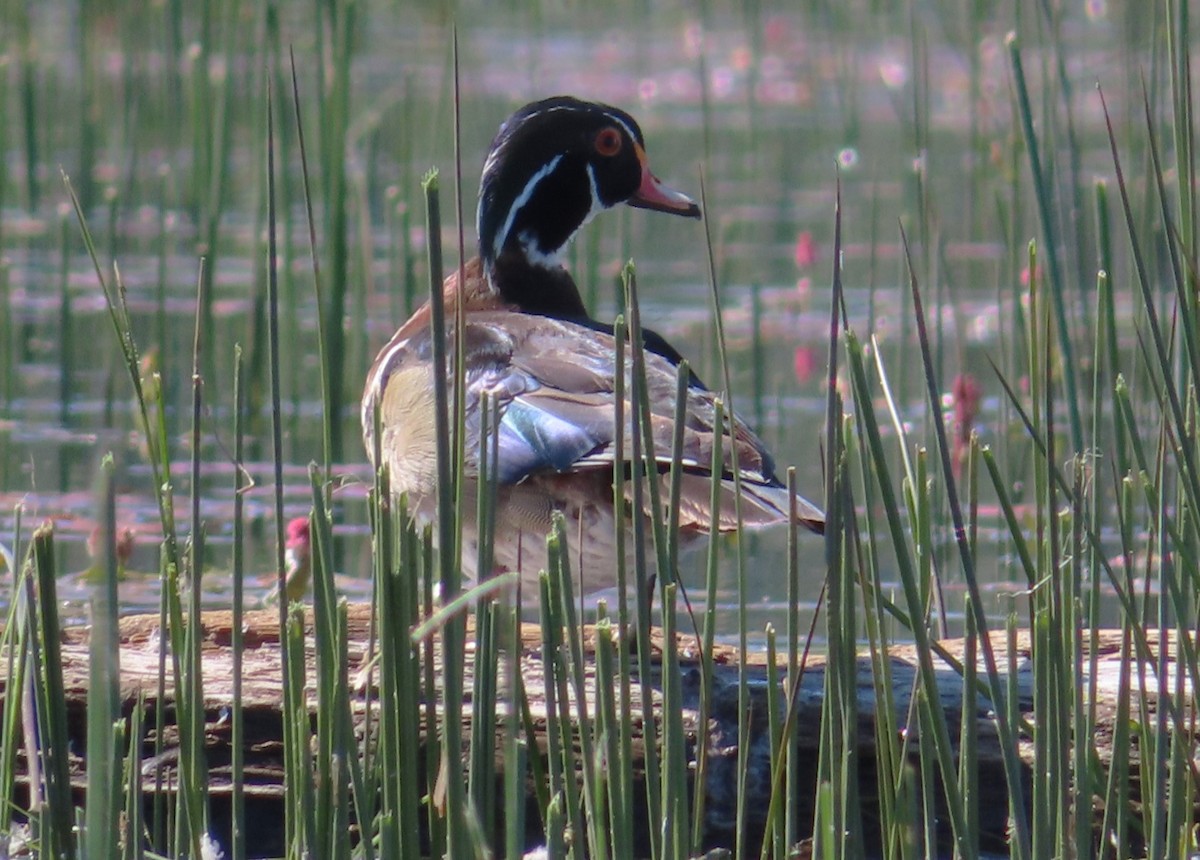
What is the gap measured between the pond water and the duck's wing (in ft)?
1.38

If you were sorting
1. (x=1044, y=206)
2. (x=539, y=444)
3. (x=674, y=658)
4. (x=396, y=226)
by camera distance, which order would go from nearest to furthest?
(x=674, y=658) → (x=1044, y=206) → (x=539, y=444) → (x=396, y=226)

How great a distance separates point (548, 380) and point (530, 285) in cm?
111

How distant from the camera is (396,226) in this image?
7371 millimetres

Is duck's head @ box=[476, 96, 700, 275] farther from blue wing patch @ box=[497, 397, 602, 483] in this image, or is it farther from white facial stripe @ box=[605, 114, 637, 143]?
blue wing patch @ box=[497, 397, 602, 483]

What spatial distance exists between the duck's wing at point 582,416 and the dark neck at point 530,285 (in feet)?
1.83

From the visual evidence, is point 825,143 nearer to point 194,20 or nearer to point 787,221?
point 787,221

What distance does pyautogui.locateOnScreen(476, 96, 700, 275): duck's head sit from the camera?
510cm

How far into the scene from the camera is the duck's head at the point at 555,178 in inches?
201

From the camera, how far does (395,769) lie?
2365 mm

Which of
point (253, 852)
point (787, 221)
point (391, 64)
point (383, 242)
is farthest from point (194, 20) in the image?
point (253, 852)

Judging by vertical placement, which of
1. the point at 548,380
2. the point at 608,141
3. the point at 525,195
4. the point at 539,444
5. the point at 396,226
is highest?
the point at 396,226

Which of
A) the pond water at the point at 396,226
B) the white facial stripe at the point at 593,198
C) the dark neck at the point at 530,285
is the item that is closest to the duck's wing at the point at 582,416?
the pond water at the point at 396,226

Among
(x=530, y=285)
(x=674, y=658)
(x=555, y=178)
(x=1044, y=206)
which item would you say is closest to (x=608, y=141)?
(x=555, y=178)

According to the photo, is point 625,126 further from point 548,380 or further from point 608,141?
point 548,380
